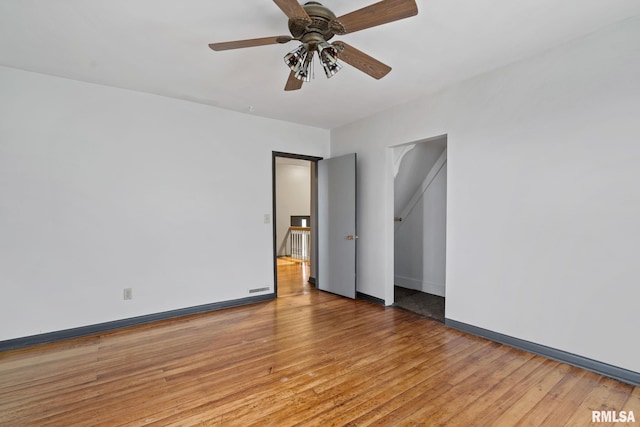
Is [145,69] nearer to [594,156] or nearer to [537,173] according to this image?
[537,173]

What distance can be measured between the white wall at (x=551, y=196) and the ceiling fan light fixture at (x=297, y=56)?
2.04 m

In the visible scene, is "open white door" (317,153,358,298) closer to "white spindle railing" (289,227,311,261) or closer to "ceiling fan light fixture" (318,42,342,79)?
"ceiling fan light fixture" (318,42,342,79)

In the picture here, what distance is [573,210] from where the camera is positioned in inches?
98.0

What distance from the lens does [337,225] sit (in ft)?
15.5

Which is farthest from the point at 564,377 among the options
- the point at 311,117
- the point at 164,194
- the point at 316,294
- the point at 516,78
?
the point at 164,194

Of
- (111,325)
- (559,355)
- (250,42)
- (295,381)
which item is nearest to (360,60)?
(250,42)

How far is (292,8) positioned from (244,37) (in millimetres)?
920

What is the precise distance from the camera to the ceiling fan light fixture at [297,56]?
2.03 m

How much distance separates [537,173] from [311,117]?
295 cm

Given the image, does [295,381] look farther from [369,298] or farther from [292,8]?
[292,8]

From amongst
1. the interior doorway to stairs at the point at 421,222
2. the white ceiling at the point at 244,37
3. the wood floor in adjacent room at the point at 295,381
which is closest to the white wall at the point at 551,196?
the white ceiling at the point at 244,37

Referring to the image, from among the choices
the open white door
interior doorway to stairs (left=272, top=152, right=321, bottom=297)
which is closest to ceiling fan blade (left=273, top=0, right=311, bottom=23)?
the open white door

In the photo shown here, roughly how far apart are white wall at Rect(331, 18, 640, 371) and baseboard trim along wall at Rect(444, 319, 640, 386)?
49mm

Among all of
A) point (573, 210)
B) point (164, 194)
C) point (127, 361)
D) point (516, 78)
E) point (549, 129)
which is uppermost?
point (516, 78)
